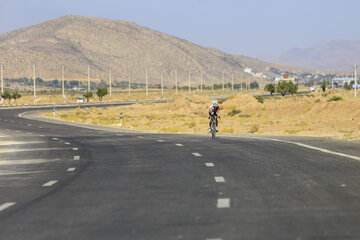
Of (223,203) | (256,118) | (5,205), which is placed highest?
(223,203)

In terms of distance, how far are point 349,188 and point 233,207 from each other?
304cm

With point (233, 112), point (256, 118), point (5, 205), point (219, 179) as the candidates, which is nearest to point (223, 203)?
point (219, 179)

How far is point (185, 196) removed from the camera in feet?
36.9

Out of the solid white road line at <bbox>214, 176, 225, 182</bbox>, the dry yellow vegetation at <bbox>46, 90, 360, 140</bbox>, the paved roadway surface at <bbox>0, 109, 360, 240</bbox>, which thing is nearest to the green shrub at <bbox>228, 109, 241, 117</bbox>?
the dry yellow vegetation at <bbox>46, 90, 360, 140</bbox>

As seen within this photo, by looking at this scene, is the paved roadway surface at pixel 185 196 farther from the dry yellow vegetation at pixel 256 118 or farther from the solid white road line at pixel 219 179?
the dry yellow vegetation at pixel 256 118

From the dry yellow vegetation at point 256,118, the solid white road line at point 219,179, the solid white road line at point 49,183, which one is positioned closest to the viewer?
the solid white road line at point 219,179

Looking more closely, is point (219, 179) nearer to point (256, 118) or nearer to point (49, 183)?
point (49, 183)

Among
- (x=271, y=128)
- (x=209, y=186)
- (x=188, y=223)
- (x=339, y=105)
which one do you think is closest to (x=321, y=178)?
(x=209, y=186)

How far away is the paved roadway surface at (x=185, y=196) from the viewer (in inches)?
318

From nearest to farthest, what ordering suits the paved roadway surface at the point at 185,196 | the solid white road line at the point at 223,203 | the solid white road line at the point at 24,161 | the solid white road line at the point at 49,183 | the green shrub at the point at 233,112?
the paved roadway surface at the point at 185,196 < the solid white road line at the point at 223,203 < the solid white road line at the point at 49,183 < the solid white road line at the point at 24,161 < the green shrub at the point at 233,112

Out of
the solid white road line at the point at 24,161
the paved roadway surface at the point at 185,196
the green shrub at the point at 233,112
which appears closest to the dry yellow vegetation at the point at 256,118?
the green shrub at the point at 233,112

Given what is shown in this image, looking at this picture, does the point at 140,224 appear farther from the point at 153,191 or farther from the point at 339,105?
the point at 339,105

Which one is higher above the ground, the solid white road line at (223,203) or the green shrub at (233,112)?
the solid white road line at (223,203)

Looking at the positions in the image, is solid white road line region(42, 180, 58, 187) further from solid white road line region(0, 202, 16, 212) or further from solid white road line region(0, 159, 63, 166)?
solid white road line region(0, 159, 63, 166)
